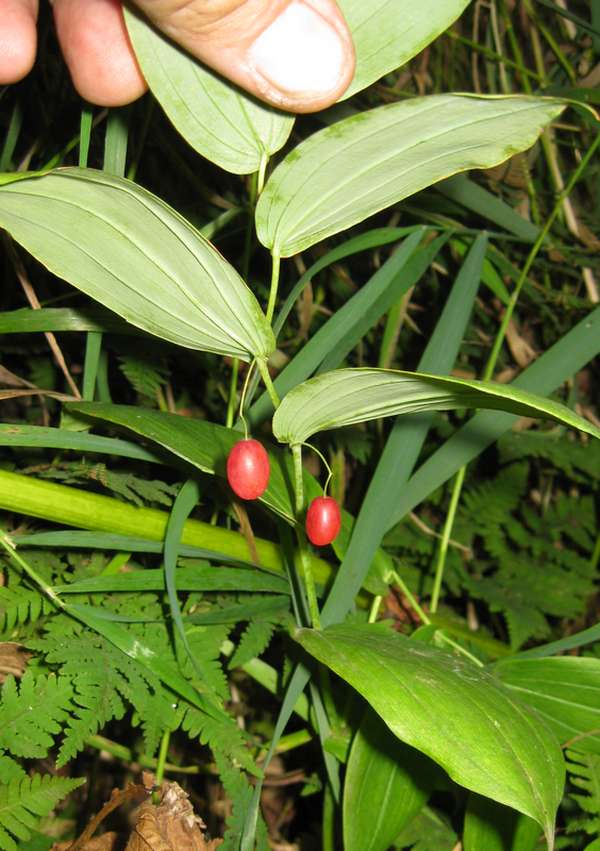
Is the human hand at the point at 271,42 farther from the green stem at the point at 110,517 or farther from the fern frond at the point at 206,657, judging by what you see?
the fern frond at the point at 206,657

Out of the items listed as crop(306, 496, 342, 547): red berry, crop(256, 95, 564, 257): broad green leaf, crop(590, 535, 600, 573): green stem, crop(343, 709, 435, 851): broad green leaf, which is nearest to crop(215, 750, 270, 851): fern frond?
crop(343, 709, 435, 851): broad green leaf

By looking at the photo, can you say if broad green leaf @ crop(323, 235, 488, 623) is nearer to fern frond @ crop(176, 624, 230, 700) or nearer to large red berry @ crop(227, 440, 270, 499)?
fern frond @ crop(176, 624, 230, 700)

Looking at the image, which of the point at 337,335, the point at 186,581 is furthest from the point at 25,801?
the point at 337,335

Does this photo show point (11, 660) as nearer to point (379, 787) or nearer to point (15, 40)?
point (379, 787)

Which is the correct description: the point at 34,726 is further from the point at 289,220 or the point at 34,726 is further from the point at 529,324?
the point at 529,324

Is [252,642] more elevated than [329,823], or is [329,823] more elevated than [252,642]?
[252,642]

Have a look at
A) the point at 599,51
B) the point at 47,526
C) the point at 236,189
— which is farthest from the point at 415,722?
the point at 599,51
